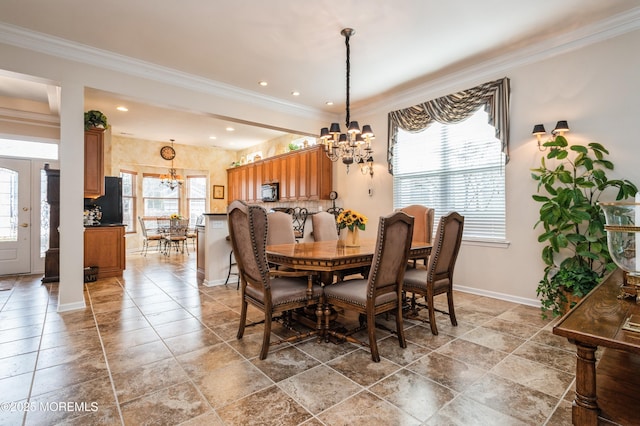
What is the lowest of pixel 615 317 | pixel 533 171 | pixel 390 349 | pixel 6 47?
pixel 390 349

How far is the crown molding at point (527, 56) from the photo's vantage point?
2973 millimetres

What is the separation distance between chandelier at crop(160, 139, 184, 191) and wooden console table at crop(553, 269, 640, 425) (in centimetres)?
889

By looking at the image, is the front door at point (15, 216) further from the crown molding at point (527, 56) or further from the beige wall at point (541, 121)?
the beige wall at point (541, 121)

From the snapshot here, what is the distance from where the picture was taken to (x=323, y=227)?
3.98 meters

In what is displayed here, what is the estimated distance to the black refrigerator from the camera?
5469 mm

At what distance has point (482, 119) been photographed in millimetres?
4004

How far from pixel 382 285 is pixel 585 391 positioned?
1236mm

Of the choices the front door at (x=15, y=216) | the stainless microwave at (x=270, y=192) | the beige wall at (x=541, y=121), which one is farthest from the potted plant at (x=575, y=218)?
the front door at (x=15, y=216)

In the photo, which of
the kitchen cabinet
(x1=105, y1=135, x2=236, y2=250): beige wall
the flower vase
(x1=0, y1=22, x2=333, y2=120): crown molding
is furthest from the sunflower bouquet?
(x1=105, y1=135, x2=236, y2=250): beige wall

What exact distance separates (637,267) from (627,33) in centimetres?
297

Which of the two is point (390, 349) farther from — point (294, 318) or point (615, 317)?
point (615, 317)

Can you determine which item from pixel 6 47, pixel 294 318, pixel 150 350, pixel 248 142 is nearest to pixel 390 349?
pixel 294 318

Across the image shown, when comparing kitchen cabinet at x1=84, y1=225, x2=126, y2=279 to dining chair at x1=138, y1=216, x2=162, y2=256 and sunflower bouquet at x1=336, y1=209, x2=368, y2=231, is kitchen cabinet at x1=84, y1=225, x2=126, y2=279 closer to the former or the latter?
dining chair at x1=138, y1=216, x2=162, y2=256

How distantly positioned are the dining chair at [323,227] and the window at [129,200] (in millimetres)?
6600
